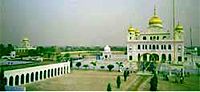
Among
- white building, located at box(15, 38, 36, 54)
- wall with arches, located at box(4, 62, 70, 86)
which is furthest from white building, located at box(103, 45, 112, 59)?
white building, located at box(15, 38, 36, 54)

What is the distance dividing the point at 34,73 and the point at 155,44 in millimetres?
2746

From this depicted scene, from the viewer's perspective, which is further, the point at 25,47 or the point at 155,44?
the point at 155,44

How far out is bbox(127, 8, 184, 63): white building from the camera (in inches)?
225

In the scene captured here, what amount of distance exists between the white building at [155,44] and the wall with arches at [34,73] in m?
1.39

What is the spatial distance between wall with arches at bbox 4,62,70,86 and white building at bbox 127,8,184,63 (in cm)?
139

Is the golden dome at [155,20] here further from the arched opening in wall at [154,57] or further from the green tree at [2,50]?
the green tree at [2,50]

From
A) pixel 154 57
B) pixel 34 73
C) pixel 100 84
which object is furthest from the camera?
pixel 154 57

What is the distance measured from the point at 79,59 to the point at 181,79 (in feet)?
7.01

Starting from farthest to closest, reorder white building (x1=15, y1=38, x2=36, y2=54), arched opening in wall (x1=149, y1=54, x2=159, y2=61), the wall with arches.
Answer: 1. arched opening in wall (x1=149, y1=54, x2=159, y2=61)
2. white building (x1=15, y1=38, x2=36, y2=54)
3. the wall with arches

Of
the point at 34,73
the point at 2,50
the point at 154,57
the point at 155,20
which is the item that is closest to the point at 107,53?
the point at 154,57

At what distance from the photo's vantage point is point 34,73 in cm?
509

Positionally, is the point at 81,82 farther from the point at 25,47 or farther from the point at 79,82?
the point at 25,47

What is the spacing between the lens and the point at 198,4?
15.4 feet

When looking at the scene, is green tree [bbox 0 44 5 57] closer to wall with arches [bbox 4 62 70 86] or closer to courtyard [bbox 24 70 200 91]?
wall with arches [bbox 4 62 70 86]
